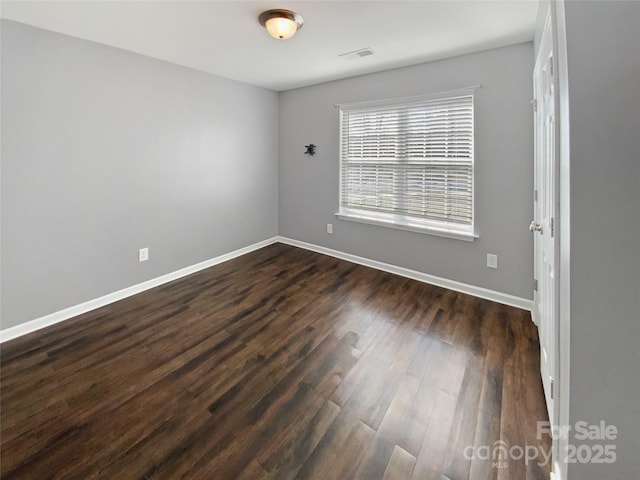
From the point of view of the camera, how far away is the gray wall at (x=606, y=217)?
900 mm

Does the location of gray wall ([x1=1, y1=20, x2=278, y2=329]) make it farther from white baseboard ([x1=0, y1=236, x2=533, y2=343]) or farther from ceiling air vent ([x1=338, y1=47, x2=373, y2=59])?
ceiling air vent ([x1=338, y1=47, x2=373, y2=59])

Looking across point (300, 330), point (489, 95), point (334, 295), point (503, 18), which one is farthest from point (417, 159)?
point (300, 330)

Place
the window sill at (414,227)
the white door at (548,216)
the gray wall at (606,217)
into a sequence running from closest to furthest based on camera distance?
the gray wall at (606,217)
the white door at (548,216)
the window sill at (414,227)

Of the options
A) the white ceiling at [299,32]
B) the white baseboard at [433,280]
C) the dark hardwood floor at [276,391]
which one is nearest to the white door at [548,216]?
the dark hardwood floor at [276,391]

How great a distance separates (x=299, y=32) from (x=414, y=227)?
90.3 inches

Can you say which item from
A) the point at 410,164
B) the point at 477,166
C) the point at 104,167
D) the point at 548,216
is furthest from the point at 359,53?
the point at 104,167

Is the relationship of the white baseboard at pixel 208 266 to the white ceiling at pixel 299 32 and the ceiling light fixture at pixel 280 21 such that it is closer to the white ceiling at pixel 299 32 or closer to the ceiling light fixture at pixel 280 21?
the white ceiling at pixel 299 32

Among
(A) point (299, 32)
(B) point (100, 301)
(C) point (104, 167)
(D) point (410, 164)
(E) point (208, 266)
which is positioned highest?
(A) point (299, 32)

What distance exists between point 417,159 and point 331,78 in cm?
160

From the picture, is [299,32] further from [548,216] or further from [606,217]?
[606,217]

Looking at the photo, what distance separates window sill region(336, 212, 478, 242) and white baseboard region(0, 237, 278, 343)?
1.77m

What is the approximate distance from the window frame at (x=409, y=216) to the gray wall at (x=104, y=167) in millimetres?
1490

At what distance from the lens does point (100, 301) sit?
2934 mm

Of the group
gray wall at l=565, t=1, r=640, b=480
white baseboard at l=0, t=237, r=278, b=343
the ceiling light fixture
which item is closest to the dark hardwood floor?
white baseboard at l=0, t=237, r=278, b=343
